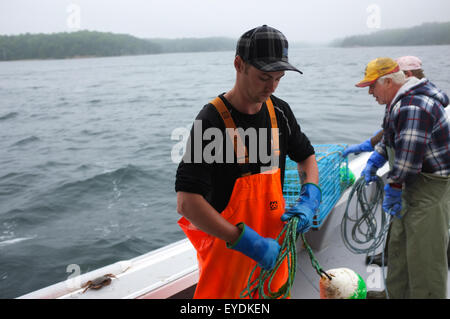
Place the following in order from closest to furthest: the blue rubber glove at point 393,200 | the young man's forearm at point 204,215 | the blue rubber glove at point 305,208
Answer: the young man's forearm at point 204,215, the blue rubber glove at point 305,208, the blue rubber glove at point 393,200

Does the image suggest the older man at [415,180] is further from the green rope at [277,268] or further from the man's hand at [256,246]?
the man's hand at [256,246]

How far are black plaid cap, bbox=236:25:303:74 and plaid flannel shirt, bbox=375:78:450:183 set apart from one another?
0.92 metres

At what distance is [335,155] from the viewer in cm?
294

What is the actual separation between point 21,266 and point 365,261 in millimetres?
4058

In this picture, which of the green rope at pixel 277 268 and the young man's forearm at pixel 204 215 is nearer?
the young man's forearm at pixel 204 215

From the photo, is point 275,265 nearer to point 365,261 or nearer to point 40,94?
point 365,261

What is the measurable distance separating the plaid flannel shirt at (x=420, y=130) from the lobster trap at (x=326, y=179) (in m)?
0.69

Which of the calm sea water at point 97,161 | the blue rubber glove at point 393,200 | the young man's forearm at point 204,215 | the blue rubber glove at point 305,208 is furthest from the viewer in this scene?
the calm sea water at point 97,161

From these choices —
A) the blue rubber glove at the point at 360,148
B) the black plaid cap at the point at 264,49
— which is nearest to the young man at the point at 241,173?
the black plaid cap at the point at 264,49

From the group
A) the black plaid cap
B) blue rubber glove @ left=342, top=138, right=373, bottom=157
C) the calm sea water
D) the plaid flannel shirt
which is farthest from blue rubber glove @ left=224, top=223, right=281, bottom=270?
the calm sea water

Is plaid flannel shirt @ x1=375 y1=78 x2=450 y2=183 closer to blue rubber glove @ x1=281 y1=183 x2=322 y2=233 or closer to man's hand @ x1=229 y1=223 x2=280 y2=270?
blue rubber glove @ x1=281 y1=183 x2=322 y2=233

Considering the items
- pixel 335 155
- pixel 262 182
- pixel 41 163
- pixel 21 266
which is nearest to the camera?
pixel 262 182

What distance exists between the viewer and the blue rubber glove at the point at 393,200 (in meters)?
2.19

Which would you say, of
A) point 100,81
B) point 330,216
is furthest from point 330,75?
point 330,216
